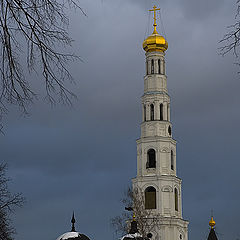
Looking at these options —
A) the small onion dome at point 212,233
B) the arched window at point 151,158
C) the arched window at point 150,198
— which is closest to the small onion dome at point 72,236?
the small onion dome at point 212,233

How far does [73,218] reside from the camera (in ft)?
128

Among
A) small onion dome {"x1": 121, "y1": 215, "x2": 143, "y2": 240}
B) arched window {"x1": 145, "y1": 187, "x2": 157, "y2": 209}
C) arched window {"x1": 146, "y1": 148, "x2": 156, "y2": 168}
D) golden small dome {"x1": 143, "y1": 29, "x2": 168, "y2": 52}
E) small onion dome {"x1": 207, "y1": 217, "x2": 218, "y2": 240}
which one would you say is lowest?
small onion dome {"x1": 121, "y1": 215, "x2": 143, "y2": 240}

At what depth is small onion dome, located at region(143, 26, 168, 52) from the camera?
6581 centimetres

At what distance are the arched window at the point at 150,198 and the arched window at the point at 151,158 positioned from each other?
2.39 metres

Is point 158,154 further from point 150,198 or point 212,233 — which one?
point 212,233

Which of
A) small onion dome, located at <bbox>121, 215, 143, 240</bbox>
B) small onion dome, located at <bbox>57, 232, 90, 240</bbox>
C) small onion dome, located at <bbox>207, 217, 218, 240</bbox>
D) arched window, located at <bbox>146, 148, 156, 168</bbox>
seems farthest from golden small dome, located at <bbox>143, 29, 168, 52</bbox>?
small onion dome, located at <bbox>57, 232, 90, 240</bbox>

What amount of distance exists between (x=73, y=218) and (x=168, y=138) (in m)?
26.3

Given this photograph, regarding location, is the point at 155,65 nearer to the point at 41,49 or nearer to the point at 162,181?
the point at 162,181

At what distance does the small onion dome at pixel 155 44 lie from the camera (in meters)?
65.8

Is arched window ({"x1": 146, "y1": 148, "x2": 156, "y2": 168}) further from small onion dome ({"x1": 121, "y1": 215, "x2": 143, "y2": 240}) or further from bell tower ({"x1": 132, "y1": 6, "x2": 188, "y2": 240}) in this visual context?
small onion dome ({"x1": 121, "y1": 215, "x2": 143, "y2": 240})

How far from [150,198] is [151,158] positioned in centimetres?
429

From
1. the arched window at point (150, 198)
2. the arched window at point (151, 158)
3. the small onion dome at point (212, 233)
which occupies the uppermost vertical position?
the arched window at point (151, 158)

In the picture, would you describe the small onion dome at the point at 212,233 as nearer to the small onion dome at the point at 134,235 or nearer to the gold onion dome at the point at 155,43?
the small onion dome at the point at 134,235

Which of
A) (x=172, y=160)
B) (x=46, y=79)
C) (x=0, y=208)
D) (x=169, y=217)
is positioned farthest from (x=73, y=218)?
(x=46, y=79)
